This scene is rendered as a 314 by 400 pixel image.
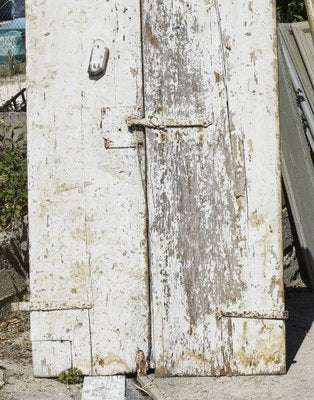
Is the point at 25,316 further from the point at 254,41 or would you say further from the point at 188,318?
the point at 254,41

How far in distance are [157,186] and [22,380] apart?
1169 millimetres

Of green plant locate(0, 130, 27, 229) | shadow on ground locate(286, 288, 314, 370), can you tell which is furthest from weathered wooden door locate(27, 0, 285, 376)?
green plant locate(0, 130, 27, 229)

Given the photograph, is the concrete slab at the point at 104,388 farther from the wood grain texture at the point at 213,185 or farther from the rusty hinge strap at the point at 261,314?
the rusty hinge strap at the point at 261,314

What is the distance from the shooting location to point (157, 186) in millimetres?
4305

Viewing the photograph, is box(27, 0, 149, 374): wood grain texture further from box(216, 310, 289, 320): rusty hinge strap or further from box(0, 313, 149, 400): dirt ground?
box(216, 310, 289, 320): rusty hinge strap

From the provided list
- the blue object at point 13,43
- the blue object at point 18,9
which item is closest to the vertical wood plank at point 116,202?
the blue object at point 13,43

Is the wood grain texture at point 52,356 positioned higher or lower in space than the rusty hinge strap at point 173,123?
lower

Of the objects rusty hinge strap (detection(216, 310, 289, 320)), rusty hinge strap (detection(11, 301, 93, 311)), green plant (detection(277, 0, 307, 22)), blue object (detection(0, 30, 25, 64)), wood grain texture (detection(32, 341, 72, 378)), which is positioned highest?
blue object (detection(0, 30, 25, 64))

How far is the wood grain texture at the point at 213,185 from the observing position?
13.8 feet

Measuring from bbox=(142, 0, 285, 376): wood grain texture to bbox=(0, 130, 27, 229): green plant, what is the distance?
4.61 feet

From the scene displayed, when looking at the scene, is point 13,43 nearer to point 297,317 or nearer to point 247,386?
point 297,317

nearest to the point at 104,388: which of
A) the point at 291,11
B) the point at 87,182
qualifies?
the point at 87,182

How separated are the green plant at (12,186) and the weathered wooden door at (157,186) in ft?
3.70

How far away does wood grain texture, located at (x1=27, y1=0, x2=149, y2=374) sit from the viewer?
425cm
